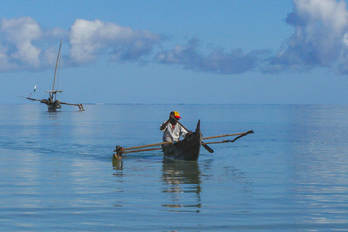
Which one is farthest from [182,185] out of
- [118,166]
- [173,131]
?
[173,131]

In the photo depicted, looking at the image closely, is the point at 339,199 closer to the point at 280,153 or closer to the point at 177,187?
the point at 177,187

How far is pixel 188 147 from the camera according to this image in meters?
20.7

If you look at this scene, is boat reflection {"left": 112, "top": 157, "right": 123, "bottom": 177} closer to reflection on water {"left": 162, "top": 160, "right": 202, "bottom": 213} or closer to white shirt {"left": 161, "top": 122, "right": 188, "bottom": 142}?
reflection on water {"left": 162, "top": 160, "right": 202, "bottom": 213}

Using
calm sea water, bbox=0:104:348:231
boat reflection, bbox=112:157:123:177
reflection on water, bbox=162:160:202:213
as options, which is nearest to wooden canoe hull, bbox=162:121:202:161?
reflection on water, bbox=162:160:202:213

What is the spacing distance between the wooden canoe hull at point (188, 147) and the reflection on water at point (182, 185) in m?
0.28

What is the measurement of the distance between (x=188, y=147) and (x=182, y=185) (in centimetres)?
562

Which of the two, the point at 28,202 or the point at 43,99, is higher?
the point at 43,99

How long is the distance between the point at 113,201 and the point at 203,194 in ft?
7.96

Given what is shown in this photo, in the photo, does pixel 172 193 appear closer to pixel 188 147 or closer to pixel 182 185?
pixel 182 185

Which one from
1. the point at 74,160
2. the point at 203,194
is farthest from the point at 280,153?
the point at 203,194

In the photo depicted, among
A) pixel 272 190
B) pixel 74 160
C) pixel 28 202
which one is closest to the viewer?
pixel 28 202

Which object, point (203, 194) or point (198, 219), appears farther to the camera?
point (203, 194)

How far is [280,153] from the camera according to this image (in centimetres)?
2756

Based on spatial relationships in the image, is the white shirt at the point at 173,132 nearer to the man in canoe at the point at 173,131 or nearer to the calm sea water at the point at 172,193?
Answer: the man in canoe at the point at 173,131
